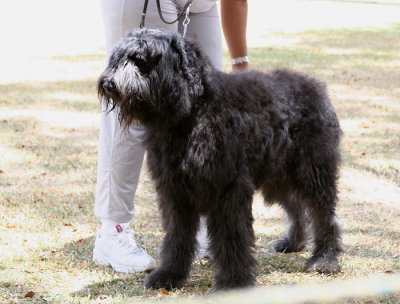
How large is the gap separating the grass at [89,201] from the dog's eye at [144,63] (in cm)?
135

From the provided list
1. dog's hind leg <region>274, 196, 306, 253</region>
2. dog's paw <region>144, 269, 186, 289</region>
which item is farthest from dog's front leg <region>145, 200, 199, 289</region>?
dog's hind leg <region>274, 196, 306, 253</region>

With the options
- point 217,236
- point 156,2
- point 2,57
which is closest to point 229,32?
point 156,2

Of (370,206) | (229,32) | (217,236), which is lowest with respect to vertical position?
(370,206)

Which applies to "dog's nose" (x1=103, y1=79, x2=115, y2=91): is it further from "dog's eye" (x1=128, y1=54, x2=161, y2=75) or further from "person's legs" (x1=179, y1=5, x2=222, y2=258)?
"person's legs" (x1=179, y1=5, x2=222, y2=258)

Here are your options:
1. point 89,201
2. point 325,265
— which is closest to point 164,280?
point 325,265

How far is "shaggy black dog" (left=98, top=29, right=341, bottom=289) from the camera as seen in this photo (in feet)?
12.5

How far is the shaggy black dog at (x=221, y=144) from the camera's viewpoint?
3.80 meters

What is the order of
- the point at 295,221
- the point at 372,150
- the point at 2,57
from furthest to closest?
the point at 2,57
the point at 372,150
the point at 295,221

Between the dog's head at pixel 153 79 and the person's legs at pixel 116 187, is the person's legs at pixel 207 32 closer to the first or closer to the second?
the person's legs at pixel 116 187

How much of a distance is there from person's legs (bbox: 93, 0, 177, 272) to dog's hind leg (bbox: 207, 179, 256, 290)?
0.73 metres

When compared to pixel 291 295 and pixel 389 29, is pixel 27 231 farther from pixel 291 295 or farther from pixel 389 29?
pixel 389 29

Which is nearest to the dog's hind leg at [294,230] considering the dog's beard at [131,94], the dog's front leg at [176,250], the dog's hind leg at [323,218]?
the dog's hind leg at [323,218]

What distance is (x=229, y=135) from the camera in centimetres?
402

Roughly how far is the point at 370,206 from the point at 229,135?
8.85ft
